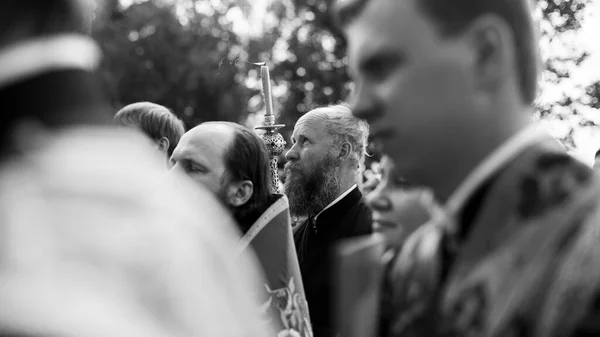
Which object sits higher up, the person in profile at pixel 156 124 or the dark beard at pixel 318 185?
the person in profile at pixel 156 124

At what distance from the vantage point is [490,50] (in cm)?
185

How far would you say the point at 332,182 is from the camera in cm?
573

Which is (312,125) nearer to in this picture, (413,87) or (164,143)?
(164,143)

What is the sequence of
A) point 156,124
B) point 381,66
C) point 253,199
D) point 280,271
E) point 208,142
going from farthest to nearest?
point 156,124 → point 208,142 → point 253,199 → point 280,271 → point 381,66

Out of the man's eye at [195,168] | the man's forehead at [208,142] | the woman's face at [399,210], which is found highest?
the man's forehead at [208,142]

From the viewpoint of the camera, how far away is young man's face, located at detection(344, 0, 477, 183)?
6.09ft

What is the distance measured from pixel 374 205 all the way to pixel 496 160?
720 millimetres

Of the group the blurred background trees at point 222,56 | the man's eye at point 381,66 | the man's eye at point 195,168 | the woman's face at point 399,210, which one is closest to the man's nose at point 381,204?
the woman's face at point 399,210

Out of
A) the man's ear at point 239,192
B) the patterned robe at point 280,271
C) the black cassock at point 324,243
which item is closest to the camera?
the patterned robe at point 280,271

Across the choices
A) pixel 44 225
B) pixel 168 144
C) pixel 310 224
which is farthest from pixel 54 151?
pixel 310 224

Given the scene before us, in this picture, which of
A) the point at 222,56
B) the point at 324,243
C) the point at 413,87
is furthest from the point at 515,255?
the point at 222,56

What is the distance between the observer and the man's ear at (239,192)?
13.0 ft

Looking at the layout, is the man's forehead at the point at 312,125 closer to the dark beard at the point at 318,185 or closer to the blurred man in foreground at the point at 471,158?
the dark beard at the point at 318,185

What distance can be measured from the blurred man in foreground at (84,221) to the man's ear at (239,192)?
104 inches
